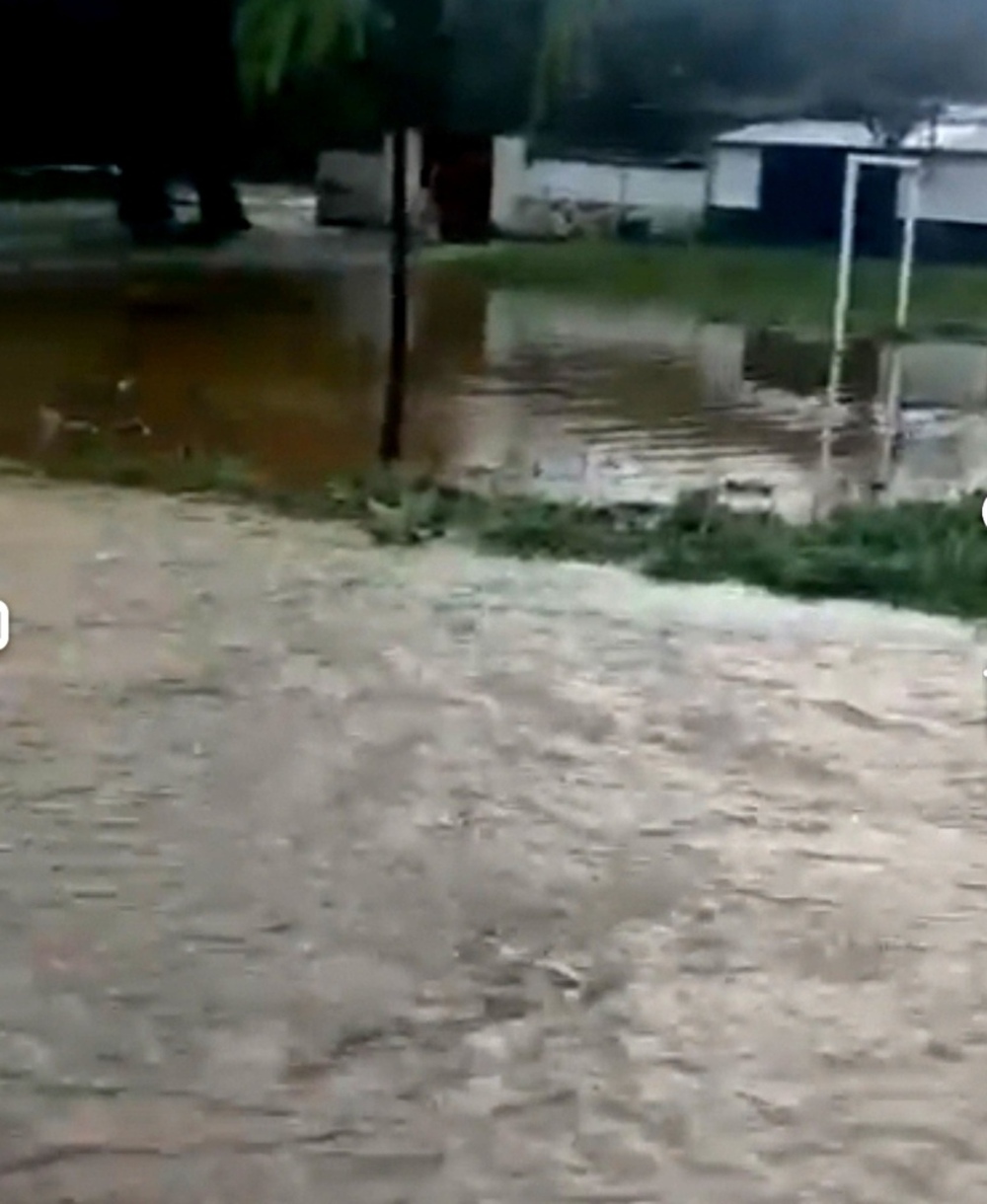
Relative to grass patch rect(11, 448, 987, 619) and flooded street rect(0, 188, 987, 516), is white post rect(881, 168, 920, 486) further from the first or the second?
grass patch rect(11, 448, 987, 619)

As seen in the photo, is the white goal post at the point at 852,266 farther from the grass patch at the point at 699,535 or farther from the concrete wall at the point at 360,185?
the concrete wall at the point at 360,185

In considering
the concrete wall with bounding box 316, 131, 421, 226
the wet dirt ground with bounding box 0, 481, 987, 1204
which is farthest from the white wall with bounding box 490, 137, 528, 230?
the wet dirt ground with bounding box 0, 481, 987, 1204

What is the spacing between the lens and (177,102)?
3.50 m

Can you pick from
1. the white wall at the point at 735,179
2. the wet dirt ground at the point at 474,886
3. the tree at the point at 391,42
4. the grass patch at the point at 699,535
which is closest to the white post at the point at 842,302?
the white wall at the point at 735,179

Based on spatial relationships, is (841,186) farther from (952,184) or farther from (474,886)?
(474,886)

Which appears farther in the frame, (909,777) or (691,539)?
(691,539)

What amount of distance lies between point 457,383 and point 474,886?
6.37 feet

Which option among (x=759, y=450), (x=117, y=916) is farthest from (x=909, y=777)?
(x=759, y=450)

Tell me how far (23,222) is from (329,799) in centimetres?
171

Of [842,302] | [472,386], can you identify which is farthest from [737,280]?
[472,386]

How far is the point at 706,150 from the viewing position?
3.41m

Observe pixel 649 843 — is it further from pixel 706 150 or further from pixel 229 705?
pixel 706 150

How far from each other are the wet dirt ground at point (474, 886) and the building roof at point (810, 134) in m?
0.79

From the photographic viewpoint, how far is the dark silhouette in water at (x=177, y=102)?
344cm
